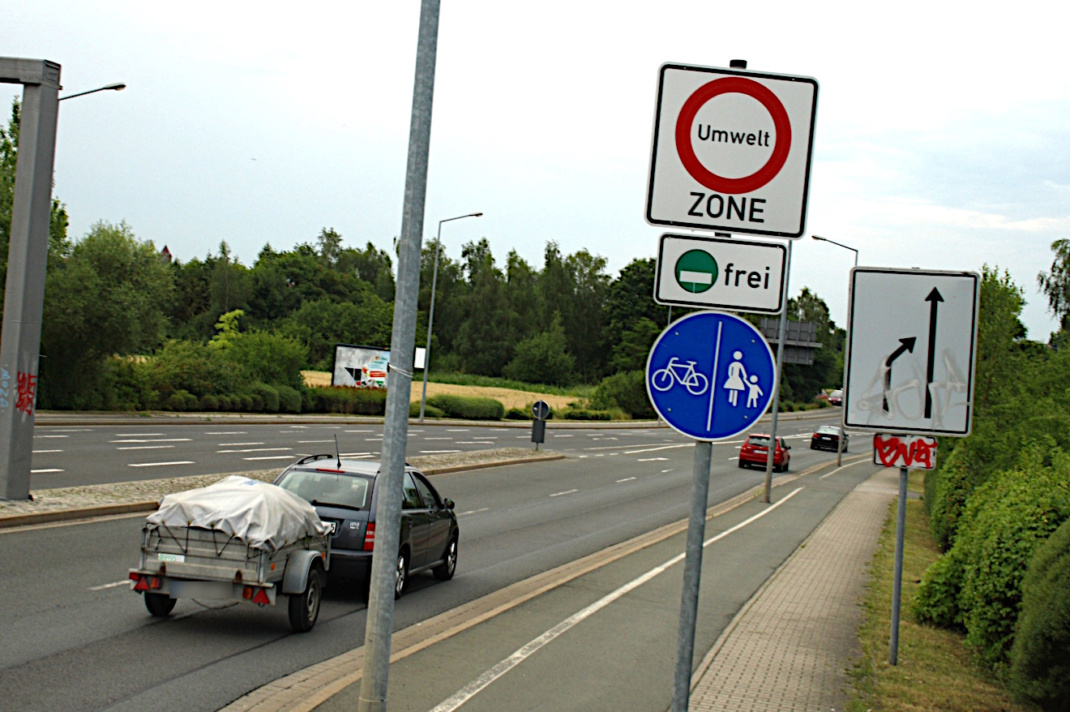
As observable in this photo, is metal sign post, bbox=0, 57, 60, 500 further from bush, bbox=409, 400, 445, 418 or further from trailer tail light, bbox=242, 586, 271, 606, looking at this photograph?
bush, bbox=409, 400, 445, 418

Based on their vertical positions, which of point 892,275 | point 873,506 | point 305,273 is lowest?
point 873,506

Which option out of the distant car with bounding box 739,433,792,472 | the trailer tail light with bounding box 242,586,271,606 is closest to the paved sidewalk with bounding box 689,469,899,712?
the trailer tail light with bounding box 242,586,271,606

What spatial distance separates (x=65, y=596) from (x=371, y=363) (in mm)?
53562

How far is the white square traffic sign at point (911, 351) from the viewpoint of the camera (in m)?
6.88

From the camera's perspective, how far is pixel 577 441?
49.9 m

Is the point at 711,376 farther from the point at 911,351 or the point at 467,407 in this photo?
the point at 467,407

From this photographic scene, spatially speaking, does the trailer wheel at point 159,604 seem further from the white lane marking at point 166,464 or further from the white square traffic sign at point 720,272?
the white lane marking at point 166,464

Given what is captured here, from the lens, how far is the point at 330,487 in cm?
1174

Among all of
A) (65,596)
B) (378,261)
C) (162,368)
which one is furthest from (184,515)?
(378,261)

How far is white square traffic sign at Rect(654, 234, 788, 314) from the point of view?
4129mm

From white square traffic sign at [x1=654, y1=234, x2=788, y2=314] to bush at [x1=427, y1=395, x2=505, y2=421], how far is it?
5884 cm

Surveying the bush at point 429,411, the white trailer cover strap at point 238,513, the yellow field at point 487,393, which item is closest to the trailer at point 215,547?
the white trailer cover strap at point 238,513

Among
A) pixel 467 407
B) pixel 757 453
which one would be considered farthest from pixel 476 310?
pixel 757 453

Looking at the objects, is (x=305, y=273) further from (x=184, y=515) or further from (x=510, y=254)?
(x=184, y=515)
